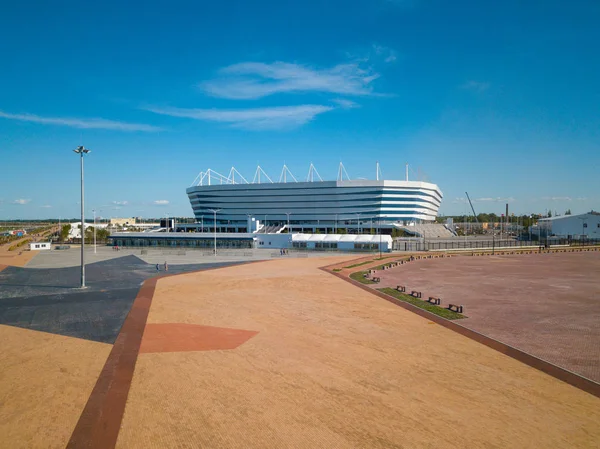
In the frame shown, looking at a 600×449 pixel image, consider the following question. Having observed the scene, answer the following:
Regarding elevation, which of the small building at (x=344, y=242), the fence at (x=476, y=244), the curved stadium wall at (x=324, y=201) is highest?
the curved stadium wall at (x=324, y=201)

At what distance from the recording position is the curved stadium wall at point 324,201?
511 feet

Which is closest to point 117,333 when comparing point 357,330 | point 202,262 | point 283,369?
point 283,369

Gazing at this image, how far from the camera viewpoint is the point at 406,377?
51.3 ft

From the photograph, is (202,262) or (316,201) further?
(316,201)

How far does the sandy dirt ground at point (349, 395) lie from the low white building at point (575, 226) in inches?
4611

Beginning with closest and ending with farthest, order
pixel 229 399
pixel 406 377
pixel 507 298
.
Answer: pixel 229 399
pixel 406 377
pixel 507 298

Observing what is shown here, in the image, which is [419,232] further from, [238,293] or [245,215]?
[238,293]

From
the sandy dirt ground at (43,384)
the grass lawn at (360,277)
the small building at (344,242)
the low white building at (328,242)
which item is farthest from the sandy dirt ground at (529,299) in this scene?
the low white building at (328,242)

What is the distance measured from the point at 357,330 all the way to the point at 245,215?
491ft

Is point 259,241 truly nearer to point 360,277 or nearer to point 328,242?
point 328,242

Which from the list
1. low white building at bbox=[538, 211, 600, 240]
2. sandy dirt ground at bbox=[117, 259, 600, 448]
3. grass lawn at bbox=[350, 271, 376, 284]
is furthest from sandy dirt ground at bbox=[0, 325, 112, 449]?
low white building at bbox=[538, 211, 600, 240]

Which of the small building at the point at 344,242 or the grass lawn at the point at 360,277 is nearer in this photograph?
the grass lawn at the point at 360,277

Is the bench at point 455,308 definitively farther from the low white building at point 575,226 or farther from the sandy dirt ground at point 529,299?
the low white building at point 575,226

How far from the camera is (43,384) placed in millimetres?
14844
